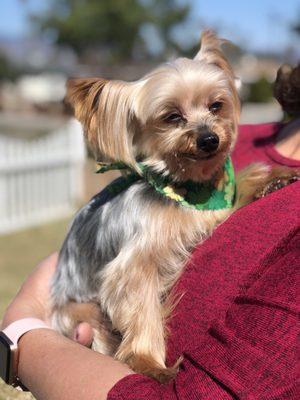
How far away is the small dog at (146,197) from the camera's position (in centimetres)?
229

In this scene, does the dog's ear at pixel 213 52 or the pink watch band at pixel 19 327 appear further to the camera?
the dog's ear at pixel 213 52

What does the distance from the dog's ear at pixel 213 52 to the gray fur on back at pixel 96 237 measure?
1.93ft

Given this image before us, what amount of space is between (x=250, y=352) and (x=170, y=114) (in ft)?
3.94

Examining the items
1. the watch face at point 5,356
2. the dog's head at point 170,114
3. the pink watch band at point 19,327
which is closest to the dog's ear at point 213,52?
the dog's head at point 170,114

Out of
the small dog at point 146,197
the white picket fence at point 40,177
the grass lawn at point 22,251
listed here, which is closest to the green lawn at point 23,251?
the grass lawn at point 22,251

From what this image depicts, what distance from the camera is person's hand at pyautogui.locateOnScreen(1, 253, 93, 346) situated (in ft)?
7.91

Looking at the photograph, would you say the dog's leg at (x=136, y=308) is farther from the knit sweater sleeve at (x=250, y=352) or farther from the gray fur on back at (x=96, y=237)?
the knit sweater sleeve at (x=250, y=352)

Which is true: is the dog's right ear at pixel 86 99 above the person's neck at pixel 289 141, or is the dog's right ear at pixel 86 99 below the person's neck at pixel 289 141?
above

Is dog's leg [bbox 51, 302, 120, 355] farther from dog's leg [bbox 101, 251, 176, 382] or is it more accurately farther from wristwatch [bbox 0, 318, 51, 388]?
wristwatch [bbox 0, 318, 51, 388]

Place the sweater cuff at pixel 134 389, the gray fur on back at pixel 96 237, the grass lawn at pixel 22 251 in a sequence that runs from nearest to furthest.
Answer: the sweater cuff at pixel 134 389
the gray fur on back at pixel 96 237
the grass lawn at pixel 22 251

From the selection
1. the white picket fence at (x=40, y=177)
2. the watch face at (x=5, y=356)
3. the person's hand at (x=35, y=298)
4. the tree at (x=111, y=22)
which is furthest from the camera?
the tree at (x=111, y=22)

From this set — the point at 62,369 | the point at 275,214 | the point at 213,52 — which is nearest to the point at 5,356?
the point at 62,369

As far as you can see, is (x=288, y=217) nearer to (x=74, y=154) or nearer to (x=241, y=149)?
(x=241, y=149)

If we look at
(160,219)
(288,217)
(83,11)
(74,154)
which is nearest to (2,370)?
(160,219)
